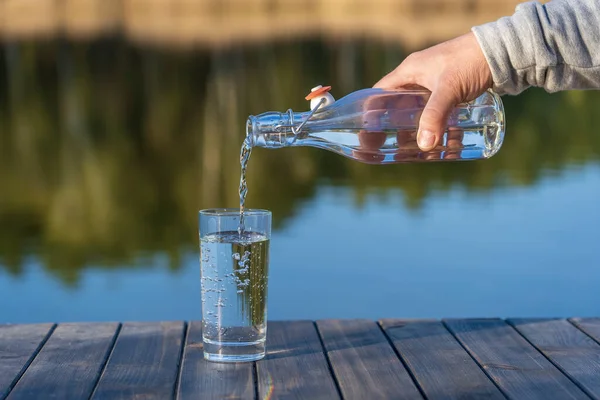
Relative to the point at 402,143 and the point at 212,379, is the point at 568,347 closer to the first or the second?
the point at 402,143

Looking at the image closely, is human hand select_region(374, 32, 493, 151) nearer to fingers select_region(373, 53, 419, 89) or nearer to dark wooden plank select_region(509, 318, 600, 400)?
fingers select_region(373, 53, 419, 89)

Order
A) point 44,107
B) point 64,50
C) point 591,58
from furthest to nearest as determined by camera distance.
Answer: point 64,50 < point 44,107 < point 591,58

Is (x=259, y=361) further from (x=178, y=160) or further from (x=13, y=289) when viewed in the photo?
(x=178, y=160)

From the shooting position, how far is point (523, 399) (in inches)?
66.7

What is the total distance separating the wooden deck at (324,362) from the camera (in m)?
1.73

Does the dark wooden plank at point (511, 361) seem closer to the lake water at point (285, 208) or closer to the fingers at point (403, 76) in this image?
the fingers at point (403, 76)

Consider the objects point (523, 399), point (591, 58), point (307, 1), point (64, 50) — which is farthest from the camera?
point (307, 1)

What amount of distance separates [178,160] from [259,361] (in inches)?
321

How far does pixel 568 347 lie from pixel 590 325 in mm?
188

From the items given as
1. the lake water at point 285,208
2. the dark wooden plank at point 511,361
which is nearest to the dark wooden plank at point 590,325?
the dark wooden plank at point 511,361

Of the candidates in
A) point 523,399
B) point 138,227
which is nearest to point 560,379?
point 523,399

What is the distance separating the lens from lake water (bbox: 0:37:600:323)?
5590 millimetres

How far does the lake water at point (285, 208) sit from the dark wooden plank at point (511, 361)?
10.1ft

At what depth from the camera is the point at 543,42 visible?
178 cm
